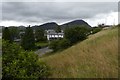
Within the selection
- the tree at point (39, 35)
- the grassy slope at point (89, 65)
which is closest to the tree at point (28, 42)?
the tree at point (39, 35)

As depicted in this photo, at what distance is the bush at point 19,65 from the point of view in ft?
20.2

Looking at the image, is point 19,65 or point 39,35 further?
point 39,35

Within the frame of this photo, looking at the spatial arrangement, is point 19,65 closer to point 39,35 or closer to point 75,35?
point 75,35

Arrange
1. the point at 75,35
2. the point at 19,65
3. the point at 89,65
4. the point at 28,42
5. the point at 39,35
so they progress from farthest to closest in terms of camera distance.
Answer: the point at 39,35, the point at 28,42, the point at 75,35, the point at 89,65, the point at 19,65

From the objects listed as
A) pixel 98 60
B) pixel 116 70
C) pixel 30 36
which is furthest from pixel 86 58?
pixel 30 36

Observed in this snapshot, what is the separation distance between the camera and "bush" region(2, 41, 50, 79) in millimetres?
6148

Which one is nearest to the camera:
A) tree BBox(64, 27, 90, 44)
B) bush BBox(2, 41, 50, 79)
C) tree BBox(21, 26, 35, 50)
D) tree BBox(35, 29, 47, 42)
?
bush BBox(2, 41, 50, 79)

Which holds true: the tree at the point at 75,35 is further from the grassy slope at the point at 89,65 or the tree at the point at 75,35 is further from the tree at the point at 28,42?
the grassy slope at the point at 89,65

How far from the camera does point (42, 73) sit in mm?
6758

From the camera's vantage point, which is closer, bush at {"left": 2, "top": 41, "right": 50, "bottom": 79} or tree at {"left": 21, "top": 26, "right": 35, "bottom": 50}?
bush at {"left": 2, "top": 41, "right": 50, "bottom": 79}

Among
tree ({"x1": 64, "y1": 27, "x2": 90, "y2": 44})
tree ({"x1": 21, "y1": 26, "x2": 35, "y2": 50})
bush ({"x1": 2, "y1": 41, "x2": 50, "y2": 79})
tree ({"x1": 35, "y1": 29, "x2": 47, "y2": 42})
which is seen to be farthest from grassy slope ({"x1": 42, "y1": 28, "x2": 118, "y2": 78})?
tree ({"x1": 35, "y1": 29, "x2": 47, "y2": 42})

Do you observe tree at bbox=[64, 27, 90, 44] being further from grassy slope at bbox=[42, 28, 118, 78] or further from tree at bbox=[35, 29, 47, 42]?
tree at bbox=[35, 29, 47, 42]

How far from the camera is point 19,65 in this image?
6398 mm

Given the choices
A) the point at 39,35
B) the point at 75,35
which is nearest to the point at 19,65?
the point at 75,35
